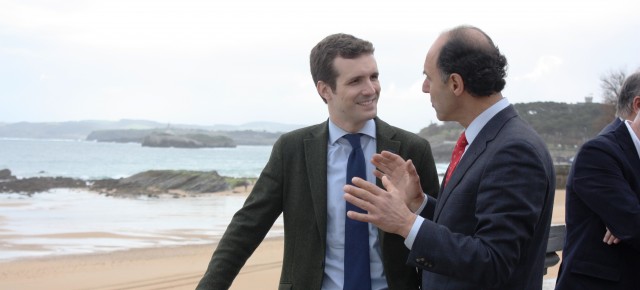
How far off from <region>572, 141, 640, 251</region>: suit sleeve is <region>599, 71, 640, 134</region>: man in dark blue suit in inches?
8.6

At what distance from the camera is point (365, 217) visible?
7.98 feet

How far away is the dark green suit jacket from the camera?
346 cm

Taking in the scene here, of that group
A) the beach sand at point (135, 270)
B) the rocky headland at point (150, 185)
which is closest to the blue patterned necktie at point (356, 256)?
the beach sand at point (135, 270)

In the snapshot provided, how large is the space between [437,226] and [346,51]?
139cm

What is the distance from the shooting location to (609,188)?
340cm

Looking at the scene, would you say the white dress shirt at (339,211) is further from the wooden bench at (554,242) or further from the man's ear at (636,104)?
the wooden bench at (554,242)

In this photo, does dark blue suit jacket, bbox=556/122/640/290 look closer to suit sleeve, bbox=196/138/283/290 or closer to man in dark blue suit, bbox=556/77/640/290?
man in dark blue suit, bbox=556/77/640/290

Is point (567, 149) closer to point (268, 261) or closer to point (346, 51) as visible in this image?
point (268, 261)

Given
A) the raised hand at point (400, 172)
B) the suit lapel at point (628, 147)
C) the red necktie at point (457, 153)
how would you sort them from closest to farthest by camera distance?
the red necktie at point (457, 153) → the raised hand at point (400, 172) → the suit lapel at point (628, 147)

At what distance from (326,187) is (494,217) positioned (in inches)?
51.4

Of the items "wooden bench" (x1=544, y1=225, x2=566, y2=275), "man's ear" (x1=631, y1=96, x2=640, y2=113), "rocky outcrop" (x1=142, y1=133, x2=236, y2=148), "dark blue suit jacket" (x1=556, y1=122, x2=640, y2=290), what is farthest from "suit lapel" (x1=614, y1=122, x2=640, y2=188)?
"rocky outcrop" (x1=142, y1=133, x2=236, y2=148)

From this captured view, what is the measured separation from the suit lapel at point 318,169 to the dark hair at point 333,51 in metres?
0.24

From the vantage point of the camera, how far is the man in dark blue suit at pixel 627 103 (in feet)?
12.1

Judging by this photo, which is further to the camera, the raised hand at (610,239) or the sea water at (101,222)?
the sea water at (101,222)
